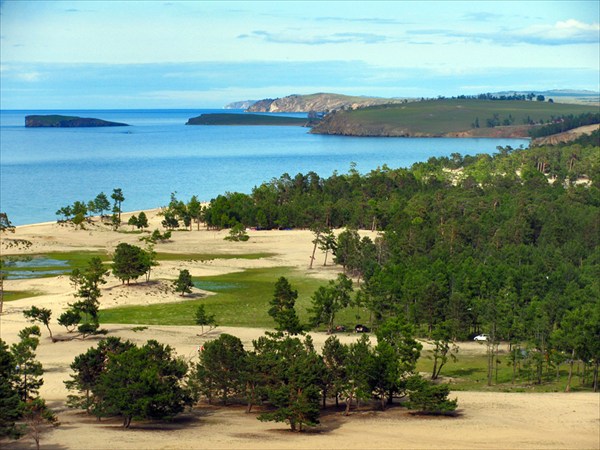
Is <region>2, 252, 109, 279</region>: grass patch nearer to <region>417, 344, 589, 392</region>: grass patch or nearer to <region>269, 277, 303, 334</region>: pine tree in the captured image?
<region>269, 277, 303, 334</region>: pine tree

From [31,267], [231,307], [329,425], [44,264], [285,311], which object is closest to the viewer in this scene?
[329,425]

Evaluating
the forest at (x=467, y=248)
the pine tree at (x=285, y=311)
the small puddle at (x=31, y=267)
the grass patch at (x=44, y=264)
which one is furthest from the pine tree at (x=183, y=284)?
the small puddle at (x=31, y=267)

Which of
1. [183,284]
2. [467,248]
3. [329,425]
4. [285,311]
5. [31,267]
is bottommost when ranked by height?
[329,425]

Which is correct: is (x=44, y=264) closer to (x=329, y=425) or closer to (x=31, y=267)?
Answer: (x=31, y=267)

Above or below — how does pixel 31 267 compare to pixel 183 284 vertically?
below

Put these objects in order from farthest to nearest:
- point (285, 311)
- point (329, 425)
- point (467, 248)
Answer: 1. point (467, 248)
2. point (285, 311)
3. point (329, 425)

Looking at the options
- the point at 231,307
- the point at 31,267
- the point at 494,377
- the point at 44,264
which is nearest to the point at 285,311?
the point at 231,307

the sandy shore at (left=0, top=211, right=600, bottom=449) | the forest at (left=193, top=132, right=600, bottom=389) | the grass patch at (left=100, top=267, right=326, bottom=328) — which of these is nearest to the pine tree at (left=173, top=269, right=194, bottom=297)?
the grass patch at (left=100, top=267, right=326, bottom=328)

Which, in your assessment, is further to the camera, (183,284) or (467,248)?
(467,248)

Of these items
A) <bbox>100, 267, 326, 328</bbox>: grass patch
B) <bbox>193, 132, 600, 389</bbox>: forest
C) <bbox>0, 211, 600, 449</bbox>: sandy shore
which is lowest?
<bbox>0, 211, 600, 449</bbox>: sandy shore

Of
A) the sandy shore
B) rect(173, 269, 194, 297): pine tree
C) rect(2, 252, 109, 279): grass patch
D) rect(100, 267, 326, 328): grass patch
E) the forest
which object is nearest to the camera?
the sandy shore
